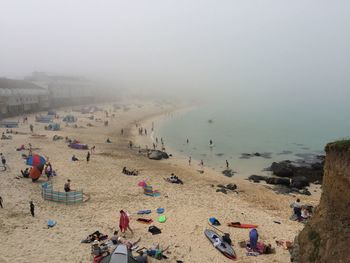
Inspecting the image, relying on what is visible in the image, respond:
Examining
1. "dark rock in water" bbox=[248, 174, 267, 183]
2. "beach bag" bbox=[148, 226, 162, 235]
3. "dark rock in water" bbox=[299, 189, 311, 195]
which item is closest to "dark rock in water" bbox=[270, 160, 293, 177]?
"dark rock in water" bbox=[248, 174, 267, 183]

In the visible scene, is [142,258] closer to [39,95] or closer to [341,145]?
[341,145]

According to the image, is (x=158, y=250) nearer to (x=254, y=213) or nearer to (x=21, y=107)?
(x=254, y=213)

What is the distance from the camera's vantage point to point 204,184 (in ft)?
97.8

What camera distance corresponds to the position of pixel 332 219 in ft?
40.5

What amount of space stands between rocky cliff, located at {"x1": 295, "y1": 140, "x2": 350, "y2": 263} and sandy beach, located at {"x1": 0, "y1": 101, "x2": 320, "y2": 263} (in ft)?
10.6

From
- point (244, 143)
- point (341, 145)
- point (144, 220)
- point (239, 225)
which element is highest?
point (341, 145)

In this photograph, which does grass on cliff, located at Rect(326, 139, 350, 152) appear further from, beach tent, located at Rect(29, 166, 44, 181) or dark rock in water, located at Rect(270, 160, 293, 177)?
dark rock in water, located at Rect(270, 160, 293, 177)

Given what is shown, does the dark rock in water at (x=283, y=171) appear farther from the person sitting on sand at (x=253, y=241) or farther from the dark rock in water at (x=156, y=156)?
the person sitting on sand at (x=253, y=241)

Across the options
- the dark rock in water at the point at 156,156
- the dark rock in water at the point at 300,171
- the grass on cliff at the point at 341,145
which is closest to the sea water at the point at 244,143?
the dark rock in water at the point at 300,171

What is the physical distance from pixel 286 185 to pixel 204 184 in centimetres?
917

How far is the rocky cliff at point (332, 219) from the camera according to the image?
11.4 m

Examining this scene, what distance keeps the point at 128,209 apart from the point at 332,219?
43.5ft

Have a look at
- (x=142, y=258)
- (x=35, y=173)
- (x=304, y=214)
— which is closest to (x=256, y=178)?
(x=304, y=214)

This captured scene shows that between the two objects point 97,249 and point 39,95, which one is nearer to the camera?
point 97,249
